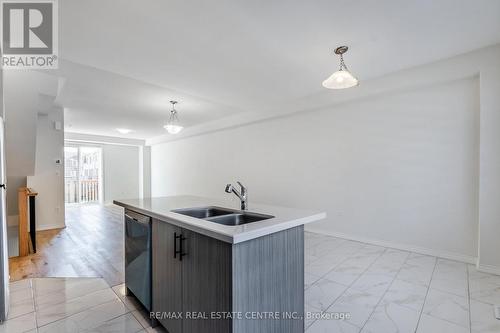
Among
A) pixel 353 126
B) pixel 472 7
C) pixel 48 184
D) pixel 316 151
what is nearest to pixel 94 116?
pixel 48 184

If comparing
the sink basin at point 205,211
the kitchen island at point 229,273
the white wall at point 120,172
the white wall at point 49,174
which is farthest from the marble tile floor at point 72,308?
the white wall at point 120,172

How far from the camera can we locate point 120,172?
30.7 feet

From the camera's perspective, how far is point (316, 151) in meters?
4.53

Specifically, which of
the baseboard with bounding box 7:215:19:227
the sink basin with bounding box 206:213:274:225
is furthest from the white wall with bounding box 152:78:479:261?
the baseboard with bounding box 7:215:19:227

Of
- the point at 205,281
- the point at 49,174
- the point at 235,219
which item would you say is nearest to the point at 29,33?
the point at 235,219

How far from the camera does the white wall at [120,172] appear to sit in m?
8.95

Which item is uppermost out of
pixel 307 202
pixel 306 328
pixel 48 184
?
pixel 48 184

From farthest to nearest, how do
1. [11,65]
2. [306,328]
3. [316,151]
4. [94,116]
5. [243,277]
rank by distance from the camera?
Result: [94,116], [316,151], [11,65], [306,328], [243,277]

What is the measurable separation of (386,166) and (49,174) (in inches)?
263

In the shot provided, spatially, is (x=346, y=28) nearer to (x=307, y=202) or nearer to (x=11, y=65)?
(x=307, y=202)

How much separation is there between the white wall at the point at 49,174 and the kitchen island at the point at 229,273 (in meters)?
4.85

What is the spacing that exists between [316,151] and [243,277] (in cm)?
362

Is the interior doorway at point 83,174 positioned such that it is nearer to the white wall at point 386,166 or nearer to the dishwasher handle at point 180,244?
the white wall at point 386,166

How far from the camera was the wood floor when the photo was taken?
2.88 meters
